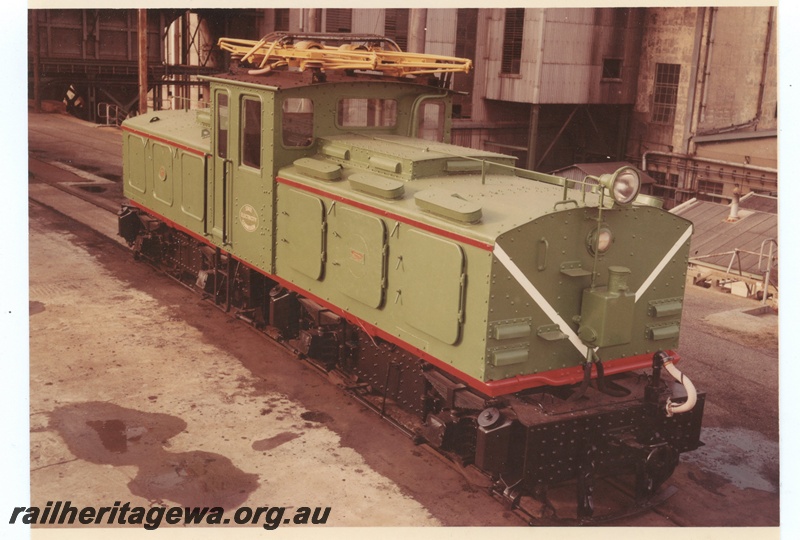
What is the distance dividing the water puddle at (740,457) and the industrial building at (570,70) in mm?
14933

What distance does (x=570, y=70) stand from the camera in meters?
27.7

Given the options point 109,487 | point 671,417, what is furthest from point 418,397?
point 109,487

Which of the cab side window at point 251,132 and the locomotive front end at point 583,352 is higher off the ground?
the cab side window at point 251,132

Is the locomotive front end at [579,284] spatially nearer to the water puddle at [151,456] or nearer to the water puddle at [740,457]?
the water puddle at [740,457]

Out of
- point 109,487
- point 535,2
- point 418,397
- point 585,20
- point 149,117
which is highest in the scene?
point 585,20

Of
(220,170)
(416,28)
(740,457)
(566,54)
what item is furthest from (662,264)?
(566,54)

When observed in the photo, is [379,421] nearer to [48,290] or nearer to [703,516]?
[703,516]

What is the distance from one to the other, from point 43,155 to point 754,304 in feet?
64.3

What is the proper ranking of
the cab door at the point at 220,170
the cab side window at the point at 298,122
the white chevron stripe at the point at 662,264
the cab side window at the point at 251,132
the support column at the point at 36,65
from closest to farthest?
the white chevron stripe at the point at 662,264 → the cab side window at the point at 298,122 → the cab side window at the point at 251,132 → the cab door at the point at 220,170 → the support column at the point at 36,65

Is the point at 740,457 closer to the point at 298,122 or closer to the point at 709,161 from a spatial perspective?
the point at 298,122

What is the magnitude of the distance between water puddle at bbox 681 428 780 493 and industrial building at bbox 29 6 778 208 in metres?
14.9

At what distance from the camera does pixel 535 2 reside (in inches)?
293

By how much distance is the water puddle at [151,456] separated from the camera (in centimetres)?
748

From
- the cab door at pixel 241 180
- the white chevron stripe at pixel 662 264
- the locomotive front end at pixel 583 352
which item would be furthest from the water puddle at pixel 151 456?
the white chevron stripe at pixel 662 264
